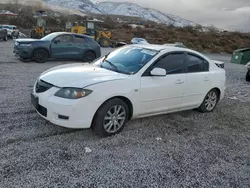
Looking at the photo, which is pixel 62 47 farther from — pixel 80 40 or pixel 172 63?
pixel 172 63

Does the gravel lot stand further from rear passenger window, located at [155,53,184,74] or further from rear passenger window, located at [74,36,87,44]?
rear passenger window, located at [74,36,87,44]

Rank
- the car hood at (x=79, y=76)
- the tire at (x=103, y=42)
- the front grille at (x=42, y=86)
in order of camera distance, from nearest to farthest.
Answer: the car hood at (x=79, y=76), the front grille at (x=42, y=86), the tire at (x=103, y=42)

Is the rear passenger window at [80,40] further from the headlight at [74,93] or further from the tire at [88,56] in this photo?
the headlight at [74,93]

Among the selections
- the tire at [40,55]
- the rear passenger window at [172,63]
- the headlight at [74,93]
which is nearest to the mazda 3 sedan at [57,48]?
the tire at [40,55]

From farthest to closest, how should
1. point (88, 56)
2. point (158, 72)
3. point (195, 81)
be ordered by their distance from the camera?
point (88, 56) → point (195, 81) → point (158, 72)

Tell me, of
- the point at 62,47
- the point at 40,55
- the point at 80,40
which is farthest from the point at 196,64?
the point at 80,40

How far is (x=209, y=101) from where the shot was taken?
5.84 m

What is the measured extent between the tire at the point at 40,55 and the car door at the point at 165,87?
8.58 m

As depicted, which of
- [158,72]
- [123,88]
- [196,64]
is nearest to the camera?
[123,88]

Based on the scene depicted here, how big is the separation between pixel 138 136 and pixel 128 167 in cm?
101

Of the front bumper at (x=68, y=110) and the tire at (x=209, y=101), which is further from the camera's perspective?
the tire at (x=209, y=101)

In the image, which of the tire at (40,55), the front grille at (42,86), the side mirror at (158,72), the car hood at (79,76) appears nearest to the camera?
the car hood at (79,76)

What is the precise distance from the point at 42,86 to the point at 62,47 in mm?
8964

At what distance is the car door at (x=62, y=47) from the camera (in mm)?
12227
